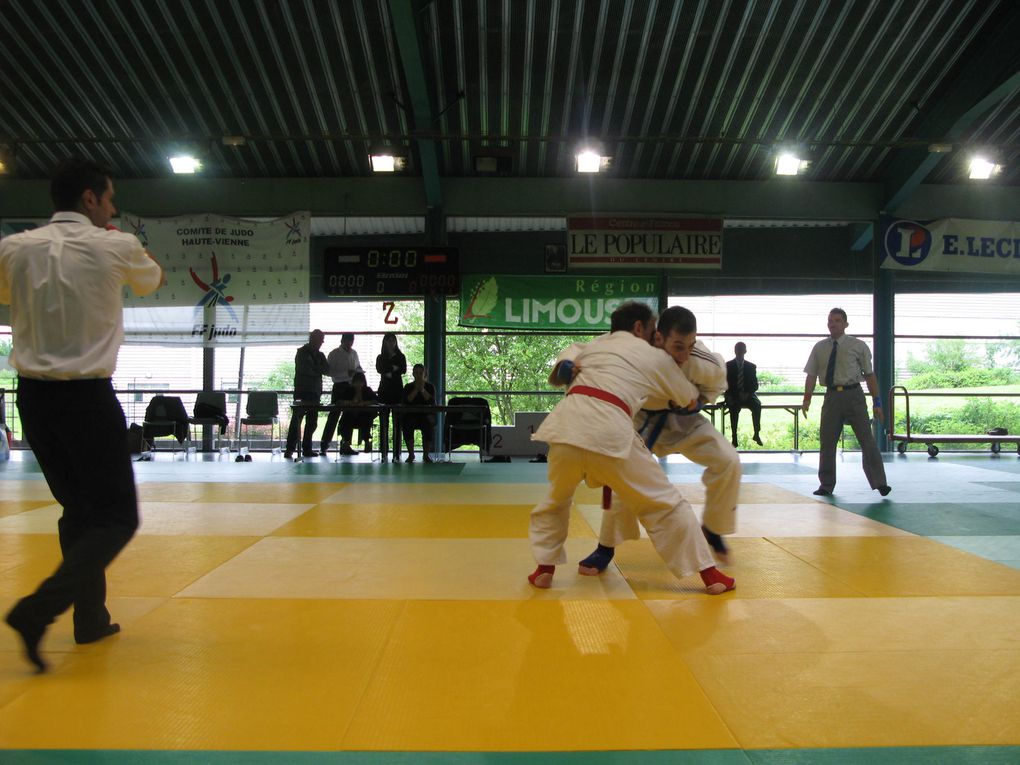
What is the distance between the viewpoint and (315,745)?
2.04 m

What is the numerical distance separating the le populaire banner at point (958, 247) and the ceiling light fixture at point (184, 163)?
11.1 metres

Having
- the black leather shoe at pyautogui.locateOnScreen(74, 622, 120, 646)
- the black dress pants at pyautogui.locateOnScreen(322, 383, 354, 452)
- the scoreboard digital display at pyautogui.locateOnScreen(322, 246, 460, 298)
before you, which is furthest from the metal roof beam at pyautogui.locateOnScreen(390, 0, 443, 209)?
the black leather shoe at pyautogui.locateOnScreen(74, 622, 120, 646)

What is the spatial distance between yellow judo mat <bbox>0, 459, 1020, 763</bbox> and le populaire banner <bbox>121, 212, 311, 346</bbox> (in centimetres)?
807

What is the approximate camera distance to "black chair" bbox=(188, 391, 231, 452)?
1210 cm

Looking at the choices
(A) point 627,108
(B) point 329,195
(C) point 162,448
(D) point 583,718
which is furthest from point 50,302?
(C) point 162,448

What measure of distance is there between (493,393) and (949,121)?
25.9 ft

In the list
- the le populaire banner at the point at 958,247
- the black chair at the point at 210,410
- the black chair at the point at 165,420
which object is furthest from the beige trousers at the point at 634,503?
the le populaire banner at the point at 958,247

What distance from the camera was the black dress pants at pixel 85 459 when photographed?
8.68ft

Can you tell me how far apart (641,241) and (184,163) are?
7.26 metres

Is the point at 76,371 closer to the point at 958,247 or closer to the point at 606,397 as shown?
the point at 606,397

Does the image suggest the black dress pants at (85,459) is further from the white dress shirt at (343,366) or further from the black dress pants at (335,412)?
the white dress shirt at (343,366)

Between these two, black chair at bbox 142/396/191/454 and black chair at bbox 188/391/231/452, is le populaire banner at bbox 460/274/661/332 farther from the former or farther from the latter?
black chair at bbox 142/396/191/454

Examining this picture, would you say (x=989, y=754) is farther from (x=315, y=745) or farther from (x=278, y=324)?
(x=278, y=324)

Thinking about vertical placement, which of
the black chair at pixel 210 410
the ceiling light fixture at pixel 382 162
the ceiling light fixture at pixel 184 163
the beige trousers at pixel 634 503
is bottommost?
the beige trousers at pixel 634 503
